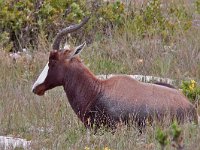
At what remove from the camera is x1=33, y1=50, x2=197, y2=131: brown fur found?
8.92 m

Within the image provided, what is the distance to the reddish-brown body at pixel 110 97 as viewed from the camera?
8922 millimetres

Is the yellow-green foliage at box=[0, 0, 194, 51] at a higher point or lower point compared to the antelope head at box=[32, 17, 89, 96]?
higher

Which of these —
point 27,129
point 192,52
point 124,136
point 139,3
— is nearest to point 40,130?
point 27,129

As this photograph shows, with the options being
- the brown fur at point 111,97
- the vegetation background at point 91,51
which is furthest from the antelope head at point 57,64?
the vegetation background at point 91,51

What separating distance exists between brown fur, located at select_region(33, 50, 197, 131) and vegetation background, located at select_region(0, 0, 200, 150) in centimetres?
29

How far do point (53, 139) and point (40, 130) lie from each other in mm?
783

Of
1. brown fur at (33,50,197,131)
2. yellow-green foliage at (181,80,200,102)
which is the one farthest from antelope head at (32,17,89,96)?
yellow-green foliage at (181,80,200,102)

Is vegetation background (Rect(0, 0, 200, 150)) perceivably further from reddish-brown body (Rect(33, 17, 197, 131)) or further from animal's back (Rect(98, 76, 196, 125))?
animal's back (Rect(98, 76, 196, 125))

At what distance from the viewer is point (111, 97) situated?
29.7 feet

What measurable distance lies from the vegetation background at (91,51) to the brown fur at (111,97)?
11.4 inches

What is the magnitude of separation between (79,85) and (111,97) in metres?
0.52

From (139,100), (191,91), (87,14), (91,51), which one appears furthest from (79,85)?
(87,14)

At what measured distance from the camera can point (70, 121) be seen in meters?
9.33

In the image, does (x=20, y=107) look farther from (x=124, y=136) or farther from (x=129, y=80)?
(x=124, y=136)
